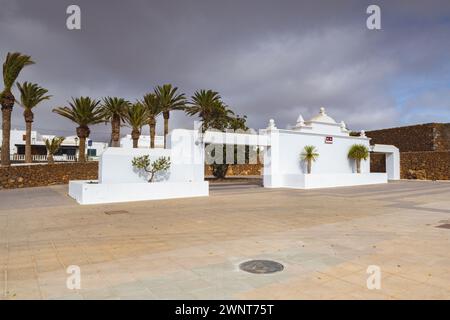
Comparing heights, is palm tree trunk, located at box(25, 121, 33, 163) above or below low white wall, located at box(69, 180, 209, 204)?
above

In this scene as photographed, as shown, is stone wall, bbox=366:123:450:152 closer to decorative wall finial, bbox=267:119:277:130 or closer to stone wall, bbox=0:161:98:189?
decorative wall finial, bbox=267:119:277:130

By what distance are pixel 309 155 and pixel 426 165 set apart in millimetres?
17645

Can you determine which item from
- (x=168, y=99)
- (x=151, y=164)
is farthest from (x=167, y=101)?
(x=151, y=164)

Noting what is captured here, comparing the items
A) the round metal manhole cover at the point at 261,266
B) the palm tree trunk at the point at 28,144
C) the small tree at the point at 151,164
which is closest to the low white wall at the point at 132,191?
the small tree at the point at 151,164

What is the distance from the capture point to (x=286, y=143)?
23.3 meters

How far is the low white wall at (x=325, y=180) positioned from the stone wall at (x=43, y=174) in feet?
55.2

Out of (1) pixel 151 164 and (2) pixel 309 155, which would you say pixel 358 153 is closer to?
(2) pixel 309 155

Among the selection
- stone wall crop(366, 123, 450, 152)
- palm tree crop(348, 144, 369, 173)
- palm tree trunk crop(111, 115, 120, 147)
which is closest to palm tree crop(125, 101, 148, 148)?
palm tree trunk crop(111, 115, 120, 147)

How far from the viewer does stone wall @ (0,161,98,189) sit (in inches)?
863

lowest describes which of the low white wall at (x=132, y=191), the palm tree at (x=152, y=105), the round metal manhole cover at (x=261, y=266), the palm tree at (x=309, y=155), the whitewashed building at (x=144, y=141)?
the round metal manhole cover at (x=261, y=266)

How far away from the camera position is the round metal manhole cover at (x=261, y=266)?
16.5ft

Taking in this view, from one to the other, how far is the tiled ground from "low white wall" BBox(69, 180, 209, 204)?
7.96ft

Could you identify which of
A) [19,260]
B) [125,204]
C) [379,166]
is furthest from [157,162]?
[379,166]

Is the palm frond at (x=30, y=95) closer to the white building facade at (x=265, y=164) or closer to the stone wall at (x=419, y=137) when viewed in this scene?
the white building facade at (x=265, y=164)
